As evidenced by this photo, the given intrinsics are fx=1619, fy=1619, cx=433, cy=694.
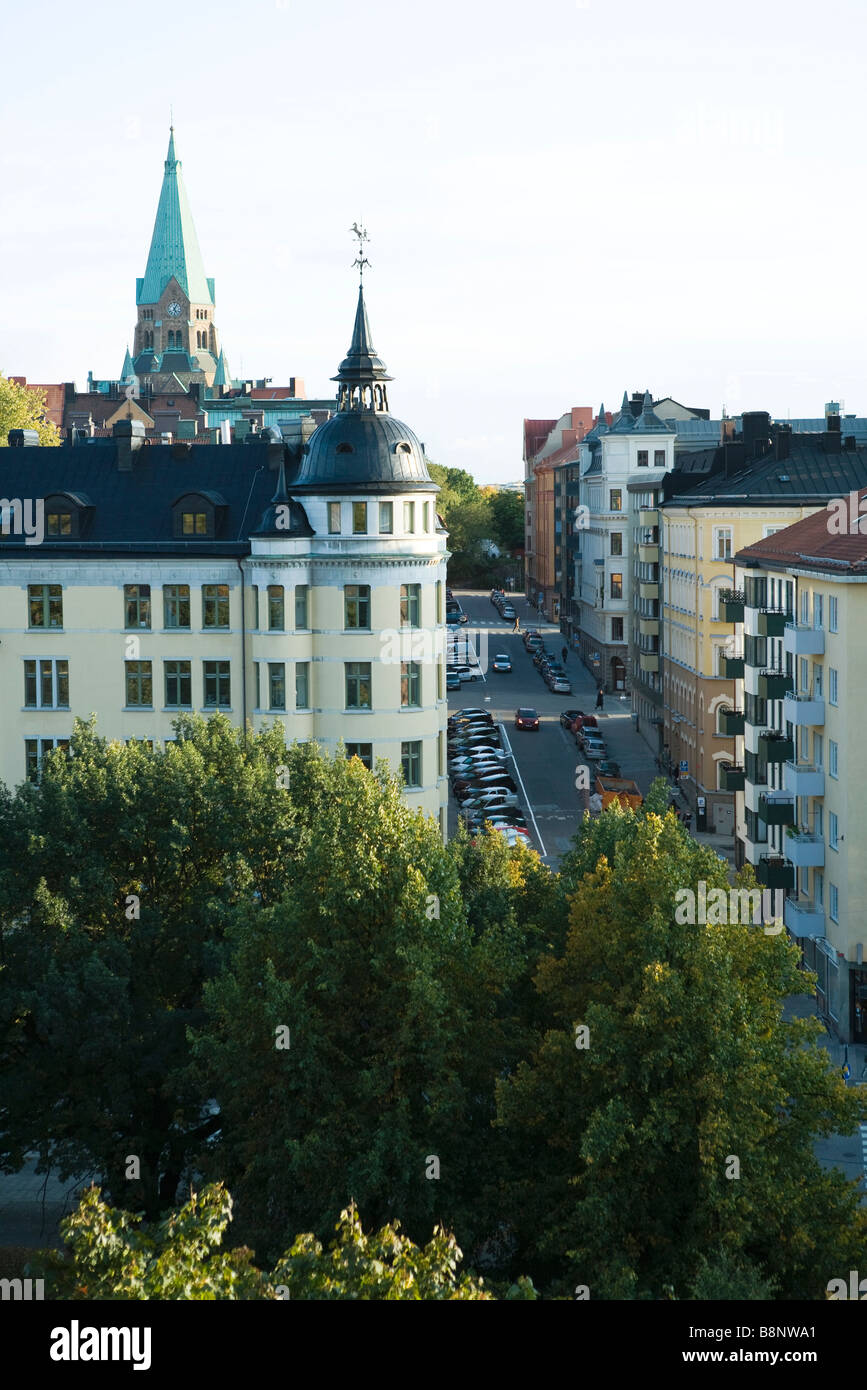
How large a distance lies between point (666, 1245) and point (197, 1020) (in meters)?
13.1

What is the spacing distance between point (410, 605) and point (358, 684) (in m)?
3.20

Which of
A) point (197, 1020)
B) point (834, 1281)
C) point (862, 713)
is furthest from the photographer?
point (862, 713)

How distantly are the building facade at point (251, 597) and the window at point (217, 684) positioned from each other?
Answer: 50 millimetres

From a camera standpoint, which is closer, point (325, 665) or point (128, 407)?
point (325, 665)

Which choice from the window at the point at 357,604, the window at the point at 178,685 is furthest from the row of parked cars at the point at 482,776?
the window at the point at 178,685

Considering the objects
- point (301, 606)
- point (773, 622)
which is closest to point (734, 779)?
point (773, 622)

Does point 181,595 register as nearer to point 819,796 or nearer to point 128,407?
point 819,796

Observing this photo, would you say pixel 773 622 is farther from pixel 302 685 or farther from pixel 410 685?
pixel 302 685

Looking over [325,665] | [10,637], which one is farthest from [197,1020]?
[10,637]

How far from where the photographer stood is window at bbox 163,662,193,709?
184 ft

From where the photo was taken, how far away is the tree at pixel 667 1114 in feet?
83.1

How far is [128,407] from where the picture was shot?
166500 mm

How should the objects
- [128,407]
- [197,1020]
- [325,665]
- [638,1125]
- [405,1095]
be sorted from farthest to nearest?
[128,407] < [325,665] < [197,1020] < [405,1095] < [638,1125]

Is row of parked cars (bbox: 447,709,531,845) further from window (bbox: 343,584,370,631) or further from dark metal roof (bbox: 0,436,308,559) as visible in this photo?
dark metal roof (bbox: 0,436,308,559)
